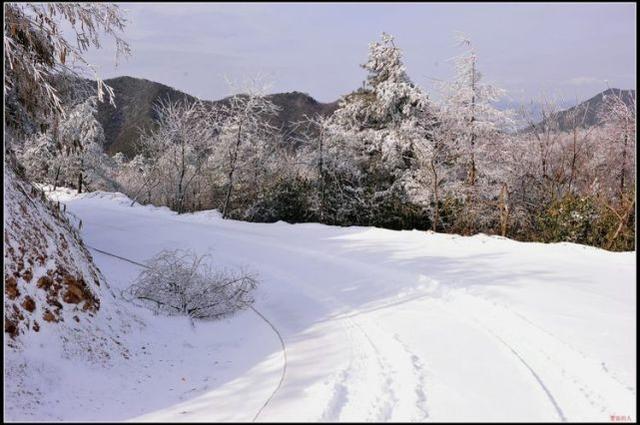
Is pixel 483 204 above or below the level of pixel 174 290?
above

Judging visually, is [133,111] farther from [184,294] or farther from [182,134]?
[184,294]

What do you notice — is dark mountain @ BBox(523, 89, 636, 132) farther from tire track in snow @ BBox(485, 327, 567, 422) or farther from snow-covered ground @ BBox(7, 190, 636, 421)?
tire track in snow @ BBox(485, 327, 567, 422)

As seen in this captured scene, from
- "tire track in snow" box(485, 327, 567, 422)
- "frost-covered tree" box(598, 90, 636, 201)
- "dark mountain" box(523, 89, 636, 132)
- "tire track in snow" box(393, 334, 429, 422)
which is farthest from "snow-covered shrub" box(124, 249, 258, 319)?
"dark mountain" box(523, 89, 636, 132)

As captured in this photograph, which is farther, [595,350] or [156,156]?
[156,156]

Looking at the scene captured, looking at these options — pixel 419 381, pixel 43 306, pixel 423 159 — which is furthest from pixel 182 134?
pixel 419 381

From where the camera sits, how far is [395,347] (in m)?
6.46

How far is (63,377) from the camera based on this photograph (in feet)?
18.2

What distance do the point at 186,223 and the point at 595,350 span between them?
14.8 meters

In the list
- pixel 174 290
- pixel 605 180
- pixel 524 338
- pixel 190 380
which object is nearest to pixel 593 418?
pixel 524 338

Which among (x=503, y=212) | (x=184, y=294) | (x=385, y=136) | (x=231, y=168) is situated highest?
(x=385, y=136)

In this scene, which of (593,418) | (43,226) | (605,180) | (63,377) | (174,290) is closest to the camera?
(593,418)

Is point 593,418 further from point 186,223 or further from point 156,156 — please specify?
point 156,156

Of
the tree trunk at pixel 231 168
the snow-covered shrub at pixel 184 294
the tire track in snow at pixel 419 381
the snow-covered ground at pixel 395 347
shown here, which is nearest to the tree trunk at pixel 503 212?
the snow-covered ground at pixel 395 347

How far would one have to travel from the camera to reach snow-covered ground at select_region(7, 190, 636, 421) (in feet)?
16.2
